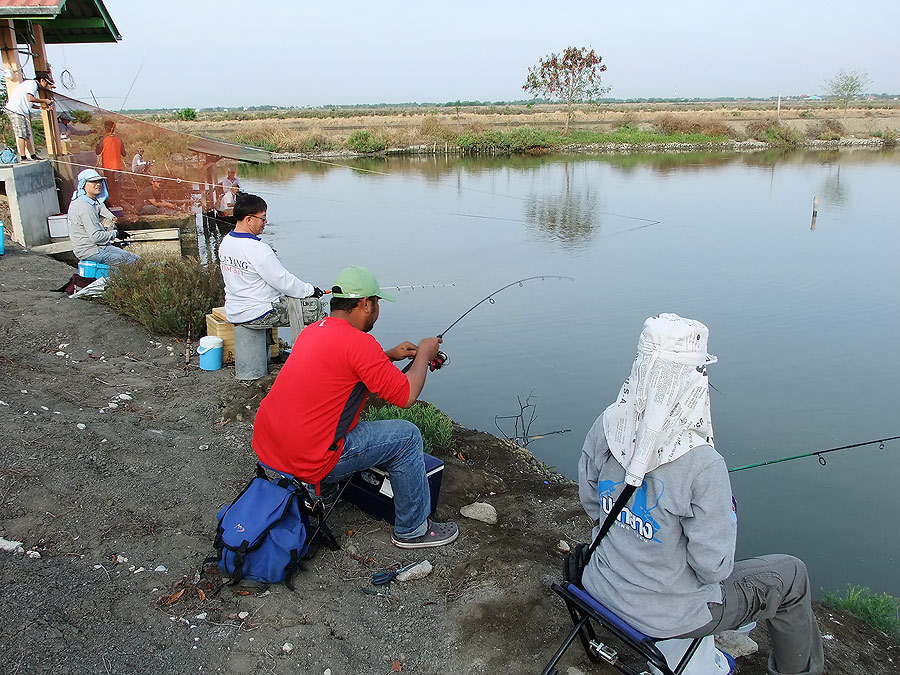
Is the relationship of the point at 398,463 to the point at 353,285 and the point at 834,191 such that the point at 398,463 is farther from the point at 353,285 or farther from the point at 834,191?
the point at 834,191

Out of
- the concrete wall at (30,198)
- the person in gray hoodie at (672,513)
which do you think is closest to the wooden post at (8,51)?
the concrete wall at (30,198)

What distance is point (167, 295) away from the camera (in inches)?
278

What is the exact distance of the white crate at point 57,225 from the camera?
10.6 metres

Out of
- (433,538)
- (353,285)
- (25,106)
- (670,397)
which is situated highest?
(25,106)

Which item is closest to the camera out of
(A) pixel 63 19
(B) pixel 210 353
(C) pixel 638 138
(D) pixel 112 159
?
(B) pixel 210 353

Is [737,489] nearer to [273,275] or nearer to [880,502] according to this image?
[880,502]

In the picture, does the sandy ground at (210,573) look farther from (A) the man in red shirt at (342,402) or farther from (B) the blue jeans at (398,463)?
(A) the man in red shirt at (342,402)


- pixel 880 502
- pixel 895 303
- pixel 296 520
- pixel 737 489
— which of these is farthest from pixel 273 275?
pixel 895 303

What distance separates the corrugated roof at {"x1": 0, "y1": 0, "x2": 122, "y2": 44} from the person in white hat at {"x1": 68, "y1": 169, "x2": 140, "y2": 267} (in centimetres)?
358

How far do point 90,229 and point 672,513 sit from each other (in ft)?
25.1

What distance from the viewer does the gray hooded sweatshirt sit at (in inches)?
88.2

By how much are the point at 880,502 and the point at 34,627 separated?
17.6 feet

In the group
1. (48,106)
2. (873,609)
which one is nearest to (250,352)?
(873,609)

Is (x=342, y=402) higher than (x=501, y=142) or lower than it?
lower
